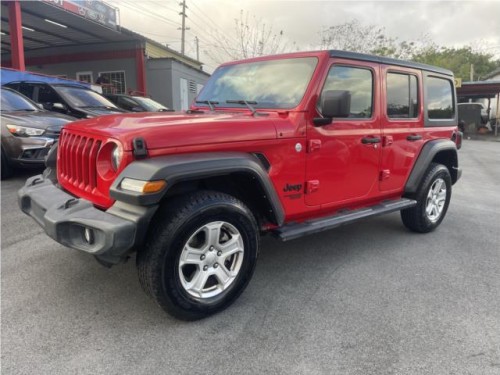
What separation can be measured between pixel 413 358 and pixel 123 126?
2.28 meters

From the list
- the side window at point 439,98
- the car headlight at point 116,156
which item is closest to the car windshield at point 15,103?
the car headlight at point 116,156

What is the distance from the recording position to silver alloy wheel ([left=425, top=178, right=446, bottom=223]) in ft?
14.9

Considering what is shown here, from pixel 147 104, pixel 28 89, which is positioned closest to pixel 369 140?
pixel 28 89

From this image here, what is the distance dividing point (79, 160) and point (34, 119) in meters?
4.05

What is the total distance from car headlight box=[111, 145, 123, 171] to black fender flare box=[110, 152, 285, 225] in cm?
11

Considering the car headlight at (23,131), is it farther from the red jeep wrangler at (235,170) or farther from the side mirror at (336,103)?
the side mirror at (336,103)

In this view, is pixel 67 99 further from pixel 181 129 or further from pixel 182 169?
pixel 182 169

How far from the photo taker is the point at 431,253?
398 centimetres

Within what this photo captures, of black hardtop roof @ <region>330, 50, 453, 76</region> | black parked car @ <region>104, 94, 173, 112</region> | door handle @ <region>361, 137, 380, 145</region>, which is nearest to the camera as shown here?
black hardtop roof @ <region>330, 50, 453, 76</region>

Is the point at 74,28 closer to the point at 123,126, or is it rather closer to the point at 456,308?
the point at 123,126

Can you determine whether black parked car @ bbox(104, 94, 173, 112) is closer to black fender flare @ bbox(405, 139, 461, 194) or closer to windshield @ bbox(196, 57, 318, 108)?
windshield @ bbox(196, 57, 318, 108)

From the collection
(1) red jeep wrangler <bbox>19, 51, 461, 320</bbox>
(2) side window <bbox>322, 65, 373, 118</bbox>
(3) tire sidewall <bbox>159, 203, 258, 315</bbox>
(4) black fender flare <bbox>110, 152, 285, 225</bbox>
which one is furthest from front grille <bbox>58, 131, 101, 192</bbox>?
(2) side window <bbox>322, 65, 373, 118</bbox>

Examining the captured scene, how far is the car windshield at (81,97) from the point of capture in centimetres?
809

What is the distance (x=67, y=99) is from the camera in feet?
26.3
